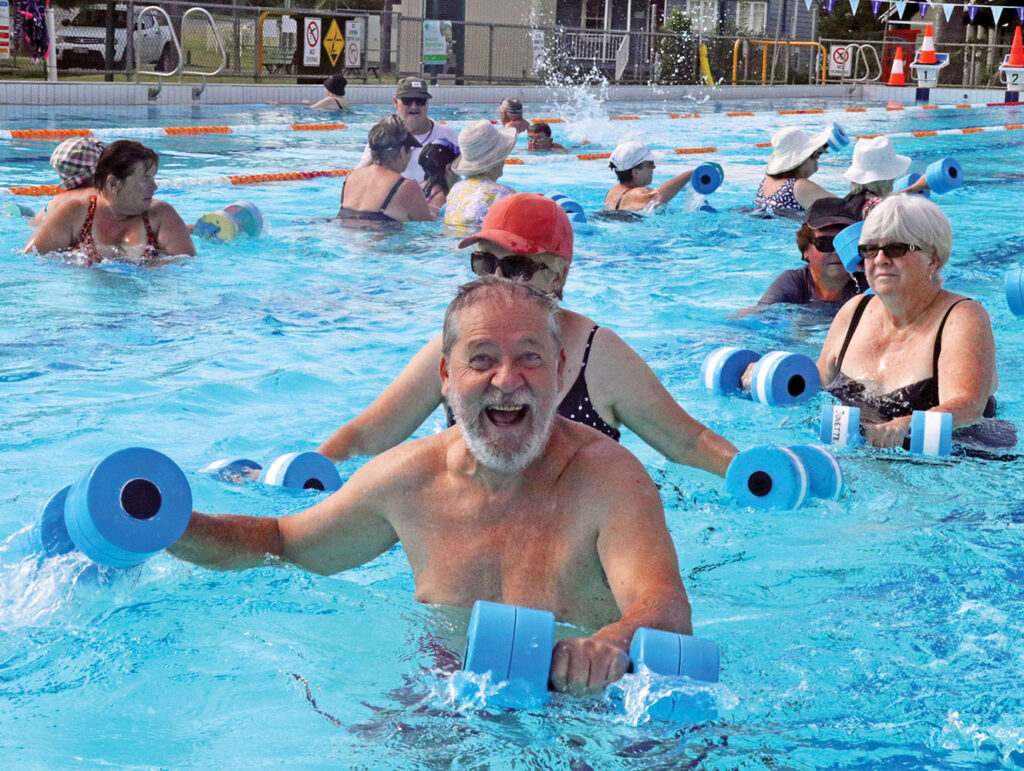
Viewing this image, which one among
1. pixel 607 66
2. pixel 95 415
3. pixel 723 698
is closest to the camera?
pixel 723 698

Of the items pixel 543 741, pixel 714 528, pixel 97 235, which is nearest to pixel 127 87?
pixel 97 235

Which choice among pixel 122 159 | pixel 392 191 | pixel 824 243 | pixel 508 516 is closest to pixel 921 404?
pixel 824 243

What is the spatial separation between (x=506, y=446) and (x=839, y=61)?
35.3m

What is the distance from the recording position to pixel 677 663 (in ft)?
8.95

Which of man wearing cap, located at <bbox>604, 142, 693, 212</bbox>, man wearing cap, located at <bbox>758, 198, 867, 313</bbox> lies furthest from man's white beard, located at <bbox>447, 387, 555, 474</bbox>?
man wearing cap, located at <bbox>604, 142, 693, 212</bbox>

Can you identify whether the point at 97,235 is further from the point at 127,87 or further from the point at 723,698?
the point at 127,87

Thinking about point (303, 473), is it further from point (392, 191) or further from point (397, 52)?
point (397, 52)

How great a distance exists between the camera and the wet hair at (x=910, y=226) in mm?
5156

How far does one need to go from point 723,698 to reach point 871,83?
3501 centimetres

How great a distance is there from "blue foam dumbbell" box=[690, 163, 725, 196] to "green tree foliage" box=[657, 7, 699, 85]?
22.3m

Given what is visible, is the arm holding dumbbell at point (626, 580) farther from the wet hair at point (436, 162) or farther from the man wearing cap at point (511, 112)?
the man wearing cap at point (511, 112)

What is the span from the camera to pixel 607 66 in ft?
108

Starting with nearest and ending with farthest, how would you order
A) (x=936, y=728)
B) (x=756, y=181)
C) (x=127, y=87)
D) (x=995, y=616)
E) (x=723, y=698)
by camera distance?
(x=723, y=698), (x=936, y=728), (x=995, y=616), (x=756, y=181), (x=127, y=87)

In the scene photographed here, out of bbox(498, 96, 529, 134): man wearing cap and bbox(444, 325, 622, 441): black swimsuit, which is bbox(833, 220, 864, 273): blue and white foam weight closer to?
bbox(444, 325, 622, 441): black swimsuit
